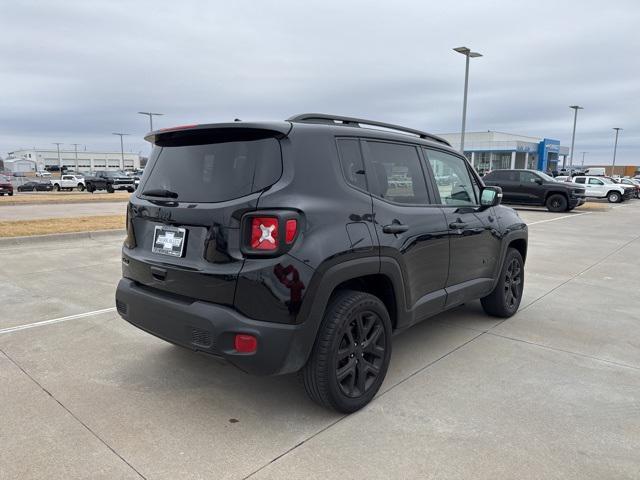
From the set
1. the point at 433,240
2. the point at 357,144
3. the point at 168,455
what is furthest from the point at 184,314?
the point at 433,240

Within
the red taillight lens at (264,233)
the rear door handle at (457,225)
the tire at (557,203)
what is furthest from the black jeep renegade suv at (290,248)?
the tire at (557,203)

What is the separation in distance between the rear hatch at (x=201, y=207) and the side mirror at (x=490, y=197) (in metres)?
2.48

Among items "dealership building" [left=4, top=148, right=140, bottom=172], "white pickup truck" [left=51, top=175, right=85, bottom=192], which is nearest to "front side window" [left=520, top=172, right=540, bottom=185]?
"white pickup truck" [left=51, top=175, right=85, bottom=192]

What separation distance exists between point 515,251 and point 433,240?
6.43ft

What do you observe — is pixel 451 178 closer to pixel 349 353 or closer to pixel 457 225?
pixel 457 225

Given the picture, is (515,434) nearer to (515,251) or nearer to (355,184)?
(355,184)

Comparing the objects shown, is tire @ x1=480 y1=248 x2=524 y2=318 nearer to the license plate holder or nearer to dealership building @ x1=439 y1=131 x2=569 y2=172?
the license plate holder

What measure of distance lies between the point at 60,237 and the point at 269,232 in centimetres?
912

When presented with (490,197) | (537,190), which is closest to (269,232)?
(490,197)

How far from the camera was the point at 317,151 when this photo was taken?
9.73 ft

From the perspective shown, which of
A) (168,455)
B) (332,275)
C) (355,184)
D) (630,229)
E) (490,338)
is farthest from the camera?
(630,229)

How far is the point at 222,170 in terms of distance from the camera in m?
2.95

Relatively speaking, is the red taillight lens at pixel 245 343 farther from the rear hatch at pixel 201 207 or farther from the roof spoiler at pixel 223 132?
the roof spoiler at pixel 223 132

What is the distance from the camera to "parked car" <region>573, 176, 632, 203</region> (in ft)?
98.6
